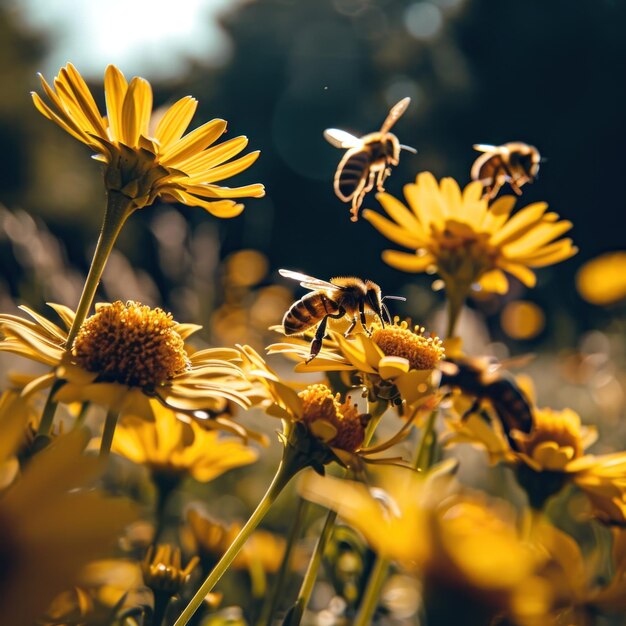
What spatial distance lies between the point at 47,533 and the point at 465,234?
1434mm

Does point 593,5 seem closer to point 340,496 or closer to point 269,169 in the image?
point 269,169

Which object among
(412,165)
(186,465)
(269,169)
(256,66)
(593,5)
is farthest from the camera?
(256,66)

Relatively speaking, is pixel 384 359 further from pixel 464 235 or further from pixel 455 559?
pixel 464 235

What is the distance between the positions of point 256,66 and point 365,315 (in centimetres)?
2145

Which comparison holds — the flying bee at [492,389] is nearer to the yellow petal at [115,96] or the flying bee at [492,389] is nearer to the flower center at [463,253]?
the flower center at [463,253]

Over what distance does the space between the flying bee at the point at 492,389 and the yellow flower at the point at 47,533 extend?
0.86m

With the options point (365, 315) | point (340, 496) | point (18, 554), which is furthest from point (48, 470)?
point (365, 315)

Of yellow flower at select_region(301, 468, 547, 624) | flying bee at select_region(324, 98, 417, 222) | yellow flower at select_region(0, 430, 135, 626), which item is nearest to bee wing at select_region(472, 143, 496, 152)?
flying bee at select_region(324, 98, 417, 222)

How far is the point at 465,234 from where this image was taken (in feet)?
6.28

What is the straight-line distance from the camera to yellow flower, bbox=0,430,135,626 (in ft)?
2.14

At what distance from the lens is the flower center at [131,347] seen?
127 centimetres

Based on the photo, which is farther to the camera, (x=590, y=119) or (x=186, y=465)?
(x=590, y=119)

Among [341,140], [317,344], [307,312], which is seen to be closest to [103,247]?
[317,344]

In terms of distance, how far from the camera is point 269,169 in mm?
18094
